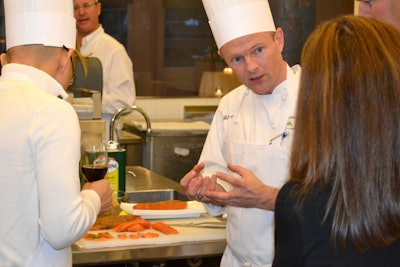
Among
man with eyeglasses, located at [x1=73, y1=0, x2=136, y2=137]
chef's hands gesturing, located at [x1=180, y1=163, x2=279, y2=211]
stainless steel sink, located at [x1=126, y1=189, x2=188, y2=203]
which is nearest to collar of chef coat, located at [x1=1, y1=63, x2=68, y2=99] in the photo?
chef's hands gesturing, located at [x1=180, y1=163, x2=279, y2=211]

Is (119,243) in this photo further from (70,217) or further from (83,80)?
(83,80)

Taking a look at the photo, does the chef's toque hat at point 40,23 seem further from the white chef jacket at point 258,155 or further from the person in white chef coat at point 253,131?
the white chef jacket at point 258,155

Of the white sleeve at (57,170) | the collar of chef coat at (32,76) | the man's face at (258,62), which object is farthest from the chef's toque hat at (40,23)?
the man's face at (258,62)

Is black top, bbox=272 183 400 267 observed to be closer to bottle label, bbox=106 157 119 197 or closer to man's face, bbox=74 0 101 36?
bottle label, bbox=106 157 119 197

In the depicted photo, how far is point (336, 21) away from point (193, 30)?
551cm

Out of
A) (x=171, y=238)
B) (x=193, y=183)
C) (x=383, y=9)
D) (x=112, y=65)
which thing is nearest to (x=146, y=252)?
(x=171, y=238)

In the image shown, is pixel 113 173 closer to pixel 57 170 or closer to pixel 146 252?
pixel 146 252

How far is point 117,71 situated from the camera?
5.79 meters

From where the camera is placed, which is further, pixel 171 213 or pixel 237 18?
pixel 171 213

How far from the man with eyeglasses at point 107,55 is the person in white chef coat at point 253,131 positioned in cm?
282

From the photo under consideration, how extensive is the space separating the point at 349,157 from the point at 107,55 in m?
4.23

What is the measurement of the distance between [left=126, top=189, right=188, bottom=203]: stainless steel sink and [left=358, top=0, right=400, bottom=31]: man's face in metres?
1.38

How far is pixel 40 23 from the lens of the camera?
8.16 feet

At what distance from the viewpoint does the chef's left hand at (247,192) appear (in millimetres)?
2576
